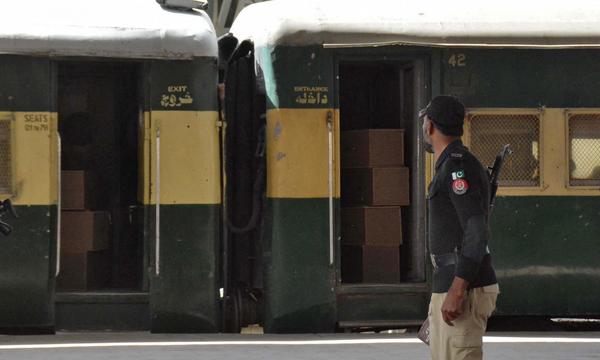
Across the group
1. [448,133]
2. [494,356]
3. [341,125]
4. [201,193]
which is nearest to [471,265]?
[448,133]

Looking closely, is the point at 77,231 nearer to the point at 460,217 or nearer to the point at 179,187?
the point at 179,187

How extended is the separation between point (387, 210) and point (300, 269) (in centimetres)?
87

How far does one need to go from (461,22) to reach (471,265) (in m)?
6.02

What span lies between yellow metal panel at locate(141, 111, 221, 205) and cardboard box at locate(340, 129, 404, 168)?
1.17 metres

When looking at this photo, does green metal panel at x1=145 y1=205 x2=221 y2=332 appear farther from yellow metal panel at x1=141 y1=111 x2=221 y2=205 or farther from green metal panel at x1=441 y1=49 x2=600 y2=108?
green metal panel at x1=441 y1=49 x2=600 y2=108

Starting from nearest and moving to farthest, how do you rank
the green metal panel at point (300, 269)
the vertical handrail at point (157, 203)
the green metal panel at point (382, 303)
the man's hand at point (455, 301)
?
the man's hand at point (455, 301) → the vertical handrail at point (157, 203) → the green metal panel at point (300, 269) → the green metal panel at point (382, 303)

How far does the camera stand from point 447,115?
592 cm

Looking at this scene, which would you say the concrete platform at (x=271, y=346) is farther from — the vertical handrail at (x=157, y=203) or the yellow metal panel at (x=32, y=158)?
the yellow metal panel at (x=32, y=158)

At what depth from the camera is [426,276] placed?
1155 centimetres

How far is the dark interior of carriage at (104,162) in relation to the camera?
38.4 ft

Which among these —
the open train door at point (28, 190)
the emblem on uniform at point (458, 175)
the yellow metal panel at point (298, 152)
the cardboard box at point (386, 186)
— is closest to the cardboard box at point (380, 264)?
the cardboard box at point (386, 186)

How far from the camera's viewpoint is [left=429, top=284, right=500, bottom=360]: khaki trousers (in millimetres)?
5723

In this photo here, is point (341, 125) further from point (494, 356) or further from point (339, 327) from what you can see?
point (494, 356)

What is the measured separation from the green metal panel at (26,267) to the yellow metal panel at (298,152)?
68.0 inches
